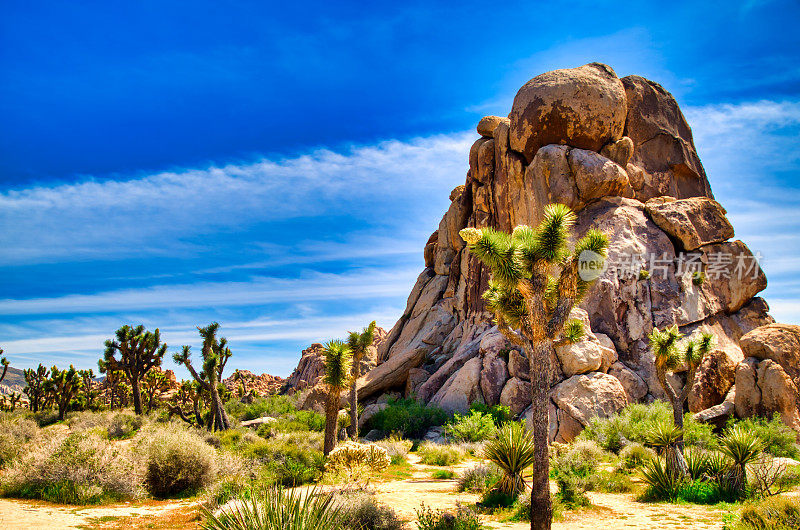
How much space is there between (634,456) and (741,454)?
548 cm

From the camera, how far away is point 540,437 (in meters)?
11.0

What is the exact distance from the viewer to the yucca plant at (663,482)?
1332cm

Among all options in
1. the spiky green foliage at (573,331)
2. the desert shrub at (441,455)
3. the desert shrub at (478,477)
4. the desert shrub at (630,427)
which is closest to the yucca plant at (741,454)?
the spiky green foliage at (573,331)

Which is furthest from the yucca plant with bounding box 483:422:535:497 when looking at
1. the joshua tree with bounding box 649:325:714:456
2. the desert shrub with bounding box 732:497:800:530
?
the joshua tree with bounding box 649:325:714:456

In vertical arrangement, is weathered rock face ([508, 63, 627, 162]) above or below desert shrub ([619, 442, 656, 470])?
above

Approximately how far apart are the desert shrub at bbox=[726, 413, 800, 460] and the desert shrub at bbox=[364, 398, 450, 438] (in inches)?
548

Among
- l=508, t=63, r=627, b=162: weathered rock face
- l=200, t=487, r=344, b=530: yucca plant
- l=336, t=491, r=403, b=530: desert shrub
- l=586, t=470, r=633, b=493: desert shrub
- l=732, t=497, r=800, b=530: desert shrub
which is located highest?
l=508, t=63, r=627, b=162: weathered rock face

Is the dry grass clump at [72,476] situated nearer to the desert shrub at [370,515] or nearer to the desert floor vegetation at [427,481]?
the desert floor vegetation at [427,481]

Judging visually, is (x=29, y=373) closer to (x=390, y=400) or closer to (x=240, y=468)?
(x=390, y=400)

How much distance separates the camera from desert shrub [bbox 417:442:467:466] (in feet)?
66.8

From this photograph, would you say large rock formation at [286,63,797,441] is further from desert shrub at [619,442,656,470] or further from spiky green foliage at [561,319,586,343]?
spiky green foliage at [561,319,586,343]

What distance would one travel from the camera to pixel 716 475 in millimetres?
13336

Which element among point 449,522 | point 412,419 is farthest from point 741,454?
point 412,419

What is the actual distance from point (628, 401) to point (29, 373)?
1919 inches
